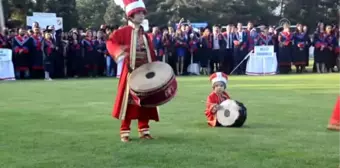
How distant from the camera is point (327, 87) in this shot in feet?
56.2

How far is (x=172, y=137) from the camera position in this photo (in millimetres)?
8508

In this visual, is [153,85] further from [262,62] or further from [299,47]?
[299,47]

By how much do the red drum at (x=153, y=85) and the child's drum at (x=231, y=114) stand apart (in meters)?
1.69

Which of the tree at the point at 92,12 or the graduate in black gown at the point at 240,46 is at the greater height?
Result: the graduate in black gown at the point at 240,46

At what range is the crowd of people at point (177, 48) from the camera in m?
23.5

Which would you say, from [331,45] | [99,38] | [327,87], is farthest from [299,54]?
[327,87]

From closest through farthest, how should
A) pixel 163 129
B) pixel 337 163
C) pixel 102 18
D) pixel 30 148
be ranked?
pixel 337 163, pixel 30 148, pixel 163 129, pixel 102 18

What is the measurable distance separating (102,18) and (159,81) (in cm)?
5642

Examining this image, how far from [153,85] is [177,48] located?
59.3 ft

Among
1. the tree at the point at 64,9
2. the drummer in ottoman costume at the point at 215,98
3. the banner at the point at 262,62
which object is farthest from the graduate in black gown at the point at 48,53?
the tree at the point at 64,9

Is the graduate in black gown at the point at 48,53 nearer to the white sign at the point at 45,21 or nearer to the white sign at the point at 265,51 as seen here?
the white sign at the point at 265,51

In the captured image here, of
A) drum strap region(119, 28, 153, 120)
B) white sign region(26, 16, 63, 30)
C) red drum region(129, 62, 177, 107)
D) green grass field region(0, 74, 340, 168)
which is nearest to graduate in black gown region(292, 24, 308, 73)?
green grass field region(0, 74, 340, 168)

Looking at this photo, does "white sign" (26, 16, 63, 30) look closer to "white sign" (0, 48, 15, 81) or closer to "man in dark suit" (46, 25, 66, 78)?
"man in dark suit" (46, 25, 66, 78)

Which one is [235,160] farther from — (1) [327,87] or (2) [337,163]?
(1) [327,87]
